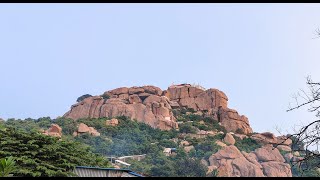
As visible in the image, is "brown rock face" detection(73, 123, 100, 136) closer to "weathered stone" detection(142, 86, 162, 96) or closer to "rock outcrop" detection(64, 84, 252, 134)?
"rock outcrop" detection(64, 84, 252, 134)

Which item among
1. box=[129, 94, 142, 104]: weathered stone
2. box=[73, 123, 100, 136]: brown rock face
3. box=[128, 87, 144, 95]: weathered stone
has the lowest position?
box=[73, 123, 100, 136]: brown rock face

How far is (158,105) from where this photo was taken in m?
37.6

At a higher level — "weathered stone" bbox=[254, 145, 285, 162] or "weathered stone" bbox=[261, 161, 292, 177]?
"weathered stone" bbox=[254, 145, 285, 162]

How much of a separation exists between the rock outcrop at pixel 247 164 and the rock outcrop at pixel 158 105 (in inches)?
377

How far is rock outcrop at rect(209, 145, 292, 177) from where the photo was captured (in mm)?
24953

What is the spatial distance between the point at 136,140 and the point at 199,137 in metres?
4.77

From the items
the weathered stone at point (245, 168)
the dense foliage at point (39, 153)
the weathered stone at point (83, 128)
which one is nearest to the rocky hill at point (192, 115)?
the weathered stone at point (245, 168)

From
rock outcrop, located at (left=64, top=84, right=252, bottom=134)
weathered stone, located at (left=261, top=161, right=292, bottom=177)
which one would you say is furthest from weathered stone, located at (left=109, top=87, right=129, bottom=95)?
weathered stone, located at (left=261, top=161, right=292, bottom=177)

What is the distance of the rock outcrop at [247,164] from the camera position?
24953 mm

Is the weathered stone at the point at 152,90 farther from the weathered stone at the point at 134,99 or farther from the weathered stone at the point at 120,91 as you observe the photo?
the weathered stone at the point at 120,91

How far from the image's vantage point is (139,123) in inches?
1419

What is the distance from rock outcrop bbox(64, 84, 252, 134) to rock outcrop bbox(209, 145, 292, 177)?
31.4 feet

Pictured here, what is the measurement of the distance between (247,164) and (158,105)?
1345 cm

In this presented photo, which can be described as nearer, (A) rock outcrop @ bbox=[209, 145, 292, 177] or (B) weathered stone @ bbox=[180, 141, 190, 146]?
(A) rock outcrop @ bbox=[209, 145, 292, 177]
